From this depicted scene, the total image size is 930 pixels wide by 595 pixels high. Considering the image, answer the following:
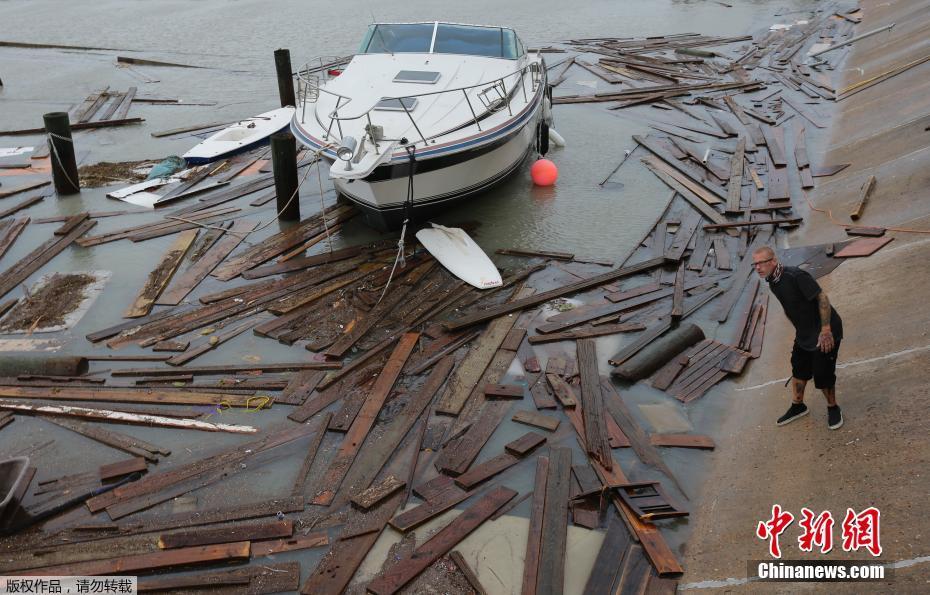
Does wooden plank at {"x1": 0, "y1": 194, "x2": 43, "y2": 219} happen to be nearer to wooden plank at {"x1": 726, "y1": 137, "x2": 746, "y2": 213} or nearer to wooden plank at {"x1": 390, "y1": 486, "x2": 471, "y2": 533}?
wooden plank at {"x1": 390, "y1": 486, "x2": 471, "y2": 533}

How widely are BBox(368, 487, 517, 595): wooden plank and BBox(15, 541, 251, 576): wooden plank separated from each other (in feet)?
4.39

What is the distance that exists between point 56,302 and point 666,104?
17353mm

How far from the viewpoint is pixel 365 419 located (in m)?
8.81

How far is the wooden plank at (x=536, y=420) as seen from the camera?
342 inches

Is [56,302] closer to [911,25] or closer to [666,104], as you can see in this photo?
[666,104]

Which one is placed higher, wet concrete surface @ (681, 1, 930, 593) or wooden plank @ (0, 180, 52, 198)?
wet concrete surface @ (681, 1, 930, 593)

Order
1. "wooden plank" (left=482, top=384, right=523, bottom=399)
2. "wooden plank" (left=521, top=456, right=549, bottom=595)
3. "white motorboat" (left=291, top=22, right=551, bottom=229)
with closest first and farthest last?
"wooden plank" (left=521, top=456, right=549, bottom=595) < "wooden plank" (left=482, top=384, right=523, bottom=399) < "white motorboat" (left=291, top=22, right=551, bottom=229)

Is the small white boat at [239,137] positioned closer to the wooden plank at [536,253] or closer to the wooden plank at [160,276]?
the wooden plank at [160,276]

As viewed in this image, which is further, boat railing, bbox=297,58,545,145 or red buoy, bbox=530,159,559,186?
red buoy, bbox=530,159,559,186

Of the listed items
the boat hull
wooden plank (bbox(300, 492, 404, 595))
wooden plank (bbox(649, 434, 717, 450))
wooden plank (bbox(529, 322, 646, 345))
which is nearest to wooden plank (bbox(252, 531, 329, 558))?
wooden plank (bbox(300, 492, 404, 595))

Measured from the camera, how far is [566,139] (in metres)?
19.7

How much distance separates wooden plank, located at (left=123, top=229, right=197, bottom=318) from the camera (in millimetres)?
11383

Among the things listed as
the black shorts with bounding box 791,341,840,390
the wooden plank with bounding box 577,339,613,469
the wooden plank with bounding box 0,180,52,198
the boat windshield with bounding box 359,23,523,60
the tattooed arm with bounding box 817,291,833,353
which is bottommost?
the wooden plank with bounding box 0,180,52,198

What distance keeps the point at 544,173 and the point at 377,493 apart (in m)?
10.1
